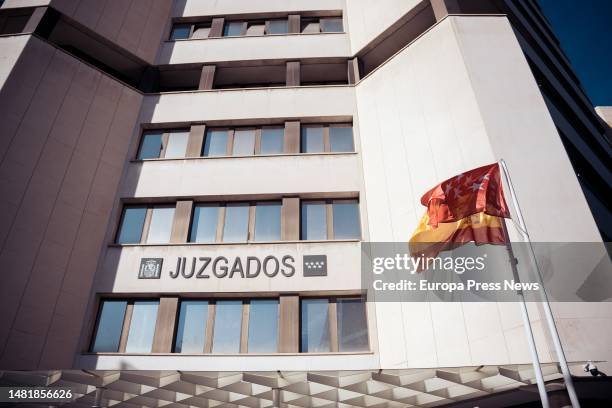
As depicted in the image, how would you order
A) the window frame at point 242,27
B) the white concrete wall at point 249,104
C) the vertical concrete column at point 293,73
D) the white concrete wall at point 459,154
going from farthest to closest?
the window frame at point 242,27 → the vertical concrete column at point 293,73 → the white concrete wall at point 249,104 → the white concrete wall at point 459,154

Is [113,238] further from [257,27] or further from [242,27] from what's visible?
[257,27]

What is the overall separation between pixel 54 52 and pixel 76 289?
10.6m

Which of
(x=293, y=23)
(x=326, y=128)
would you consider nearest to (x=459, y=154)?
(x=326, y=128)

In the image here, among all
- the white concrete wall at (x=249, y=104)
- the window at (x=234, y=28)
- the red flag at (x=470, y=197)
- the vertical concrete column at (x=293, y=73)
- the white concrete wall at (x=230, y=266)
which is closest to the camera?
the red flag at (x=470, y=197)

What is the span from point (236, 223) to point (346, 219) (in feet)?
14.9

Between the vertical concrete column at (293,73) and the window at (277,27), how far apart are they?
3026 mm

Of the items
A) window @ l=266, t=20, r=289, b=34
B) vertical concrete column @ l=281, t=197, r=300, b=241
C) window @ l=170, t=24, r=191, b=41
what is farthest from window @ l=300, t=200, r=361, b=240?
window @ l=170, t=24, r=191, b=41

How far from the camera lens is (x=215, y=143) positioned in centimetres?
1848

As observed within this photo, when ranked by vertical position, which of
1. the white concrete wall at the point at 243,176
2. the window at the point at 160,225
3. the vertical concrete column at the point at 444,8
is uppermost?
the vertical concrete column at the point at 444,8

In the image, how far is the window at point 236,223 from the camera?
622 inches

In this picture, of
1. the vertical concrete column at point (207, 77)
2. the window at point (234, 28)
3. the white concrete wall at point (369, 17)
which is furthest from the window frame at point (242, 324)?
the window at point (234, 28)

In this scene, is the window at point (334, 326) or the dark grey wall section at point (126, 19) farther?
the dark grey wall section at point (126, 19)

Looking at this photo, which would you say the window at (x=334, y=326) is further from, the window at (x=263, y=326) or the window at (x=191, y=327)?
the window at (x=191, y=327)

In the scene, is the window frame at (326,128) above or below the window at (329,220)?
above
